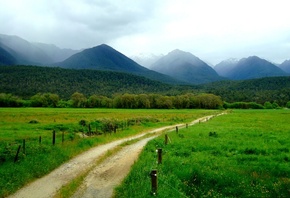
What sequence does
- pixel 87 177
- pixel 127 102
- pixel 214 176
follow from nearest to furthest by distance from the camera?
pixel 214 176 → pixel 87 177 → pixel 127 102

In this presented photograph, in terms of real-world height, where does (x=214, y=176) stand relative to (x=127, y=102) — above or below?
below

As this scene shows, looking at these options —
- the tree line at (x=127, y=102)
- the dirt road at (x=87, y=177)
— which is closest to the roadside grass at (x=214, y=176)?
the dirt road at (x=87, y=177)

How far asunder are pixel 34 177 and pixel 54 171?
1785mm

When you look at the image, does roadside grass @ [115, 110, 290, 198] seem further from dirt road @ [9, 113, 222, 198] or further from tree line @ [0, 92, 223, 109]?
tree line @ [0, 92, 223, 109]

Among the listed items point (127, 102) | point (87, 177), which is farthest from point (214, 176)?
point (127, 102)

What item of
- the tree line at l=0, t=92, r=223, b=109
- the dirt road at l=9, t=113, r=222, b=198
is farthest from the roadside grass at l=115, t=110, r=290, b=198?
the tree line at l=0, t=92, r=223, b=109

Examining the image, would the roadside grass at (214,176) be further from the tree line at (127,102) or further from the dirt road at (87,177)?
the tree line at (127,102)

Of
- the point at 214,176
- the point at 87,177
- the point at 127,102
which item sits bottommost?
the point at 87,177

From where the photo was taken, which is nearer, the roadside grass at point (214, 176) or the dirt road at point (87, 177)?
the roadside grass at point (214, 176)

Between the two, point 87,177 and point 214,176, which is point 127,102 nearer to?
point 87,177

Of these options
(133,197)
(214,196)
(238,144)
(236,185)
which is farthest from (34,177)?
(238,144)

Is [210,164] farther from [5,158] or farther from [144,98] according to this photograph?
[144,98]

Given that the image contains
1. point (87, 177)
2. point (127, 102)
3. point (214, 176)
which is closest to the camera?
point (214, 176)

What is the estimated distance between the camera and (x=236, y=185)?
615 inches
